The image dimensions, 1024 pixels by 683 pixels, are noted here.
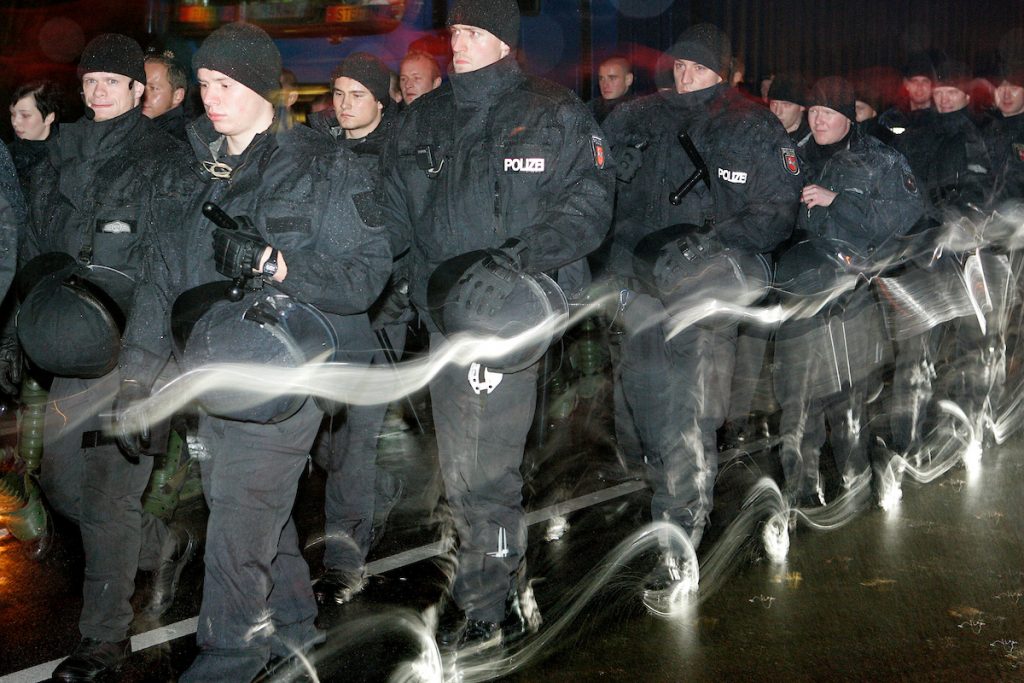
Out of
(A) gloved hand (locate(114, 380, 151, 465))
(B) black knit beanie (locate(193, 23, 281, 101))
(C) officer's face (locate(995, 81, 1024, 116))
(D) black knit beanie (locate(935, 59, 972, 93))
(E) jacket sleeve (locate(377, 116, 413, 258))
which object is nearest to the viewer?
(B) black knit beanie (locate(193, 23, 281, 101))

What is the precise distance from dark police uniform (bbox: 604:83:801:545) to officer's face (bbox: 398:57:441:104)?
7.27 ft

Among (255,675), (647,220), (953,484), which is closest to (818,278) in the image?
(647,220)

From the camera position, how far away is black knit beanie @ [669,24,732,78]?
596 cm

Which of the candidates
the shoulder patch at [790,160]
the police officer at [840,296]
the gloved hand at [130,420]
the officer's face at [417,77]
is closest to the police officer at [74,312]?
the gloved hand at [130,420]

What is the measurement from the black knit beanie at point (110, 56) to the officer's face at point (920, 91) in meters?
Answer: 6.51

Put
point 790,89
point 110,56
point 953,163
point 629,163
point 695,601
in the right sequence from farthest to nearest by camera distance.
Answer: point 953,163 → point 790,89 → point 629,163 → point 695,601 → point 110,56

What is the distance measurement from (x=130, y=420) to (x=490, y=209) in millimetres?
1453

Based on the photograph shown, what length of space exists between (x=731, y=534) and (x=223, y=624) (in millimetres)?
2829

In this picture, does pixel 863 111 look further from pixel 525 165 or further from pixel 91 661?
pixel 91 661

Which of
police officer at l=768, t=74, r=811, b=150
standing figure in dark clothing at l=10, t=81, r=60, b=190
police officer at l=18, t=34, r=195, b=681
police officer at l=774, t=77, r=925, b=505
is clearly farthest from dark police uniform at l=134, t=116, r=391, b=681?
police officer at l=768, t=74, r=811, b=150

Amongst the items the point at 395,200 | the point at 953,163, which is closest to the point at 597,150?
the point at 395,200

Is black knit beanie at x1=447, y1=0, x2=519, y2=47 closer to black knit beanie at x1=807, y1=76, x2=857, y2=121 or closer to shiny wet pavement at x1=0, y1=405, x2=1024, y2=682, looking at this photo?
shiny wet pavement at x1=0, y1=405, x2=1024, y2=682

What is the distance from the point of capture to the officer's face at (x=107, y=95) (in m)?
4.68

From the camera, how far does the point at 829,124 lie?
6793 mm
